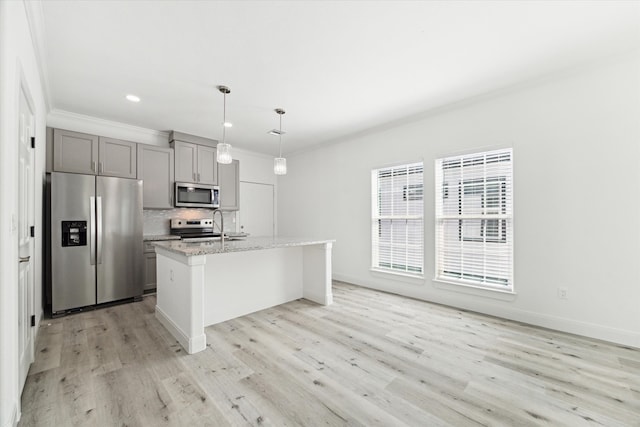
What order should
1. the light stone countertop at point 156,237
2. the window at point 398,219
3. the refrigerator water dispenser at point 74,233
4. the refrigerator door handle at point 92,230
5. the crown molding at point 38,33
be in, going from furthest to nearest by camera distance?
1. the light stone countertop at point 156,237
2. the window at point 398,219
3. the refrigerator door handle at point 92,230
4. the refrigerator water dispenser at point 74,233
5. the crown molding at point 38,33

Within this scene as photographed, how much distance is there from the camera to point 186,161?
483cm

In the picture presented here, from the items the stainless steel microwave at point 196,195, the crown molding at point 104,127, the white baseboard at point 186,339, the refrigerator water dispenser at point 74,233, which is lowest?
the white baseboard at point 186,339

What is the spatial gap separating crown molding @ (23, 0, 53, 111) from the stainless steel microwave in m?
2.13

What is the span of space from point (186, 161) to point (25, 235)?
9.49 feet

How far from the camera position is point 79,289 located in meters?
3.47

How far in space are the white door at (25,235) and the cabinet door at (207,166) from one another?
2.63 metres

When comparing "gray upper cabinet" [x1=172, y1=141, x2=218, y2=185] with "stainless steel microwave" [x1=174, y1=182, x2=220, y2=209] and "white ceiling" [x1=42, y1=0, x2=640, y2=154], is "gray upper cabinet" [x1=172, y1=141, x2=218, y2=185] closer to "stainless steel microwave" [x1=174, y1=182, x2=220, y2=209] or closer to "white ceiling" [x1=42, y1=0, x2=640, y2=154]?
"stainless steel microwave" [x1=174, y1=182, x2=220, y2=209]

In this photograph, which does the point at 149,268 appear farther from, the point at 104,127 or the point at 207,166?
the point at 104,127

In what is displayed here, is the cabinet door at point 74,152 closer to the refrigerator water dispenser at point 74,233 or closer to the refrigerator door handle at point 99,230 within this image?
A: the refrigerator door handle at point 99,230

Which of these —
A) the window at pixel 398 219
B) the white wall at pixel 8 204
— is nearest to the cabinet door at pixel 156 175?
the white wall at pixel 8 204

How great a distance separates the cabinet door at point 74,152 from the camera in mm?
3637

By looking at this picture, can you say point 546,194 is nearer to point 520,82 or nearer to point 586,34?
point 520,82

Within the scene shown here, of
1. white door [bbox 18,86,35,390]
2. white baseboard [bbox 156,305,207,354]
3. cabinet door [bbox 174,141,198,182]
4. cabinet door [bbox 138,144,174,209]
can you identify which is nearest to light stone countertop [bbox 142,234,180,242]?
cabinet door [bbox 138,144,174,209]

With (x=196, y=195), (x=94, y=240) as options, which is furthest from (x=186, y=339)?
(x=196, y=195)
